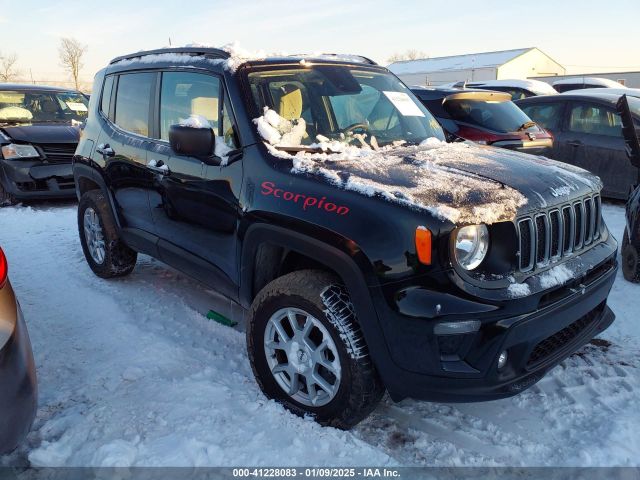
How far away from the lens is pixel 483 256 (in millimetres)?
2307

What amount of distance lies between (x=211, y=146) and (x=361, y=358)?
5.02 feet

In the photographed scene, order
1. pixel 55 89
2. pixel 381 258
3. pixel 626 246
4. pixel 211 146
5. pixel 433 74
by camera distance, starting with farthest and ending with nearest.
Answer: pixel 433 74 → pixel 55 89 → pixel 626 246 → pixel 211 146 → pixel 381 258

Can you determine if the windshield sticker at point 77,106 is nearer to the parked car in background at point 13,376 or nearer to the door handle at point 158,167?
the door handle at point 158,167

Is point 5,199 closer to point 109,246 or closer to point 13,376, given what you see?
point 109,246

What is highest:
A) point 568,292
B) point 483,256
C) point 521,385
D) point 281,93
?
point 281,93

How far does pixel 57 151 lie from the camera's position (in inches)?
301

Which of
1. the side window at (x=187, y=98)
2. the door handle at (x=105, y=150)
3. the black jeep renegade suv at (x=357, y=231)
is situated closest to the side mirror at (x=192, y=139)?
the black jeep renegade suv at (x=357, y=231)

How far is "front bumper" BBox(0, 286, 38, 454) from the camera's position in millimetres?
2045

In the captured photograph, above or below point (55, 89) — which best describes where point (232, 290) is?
below

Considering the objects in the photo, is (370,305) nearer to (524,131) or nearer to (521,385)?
(521,385)

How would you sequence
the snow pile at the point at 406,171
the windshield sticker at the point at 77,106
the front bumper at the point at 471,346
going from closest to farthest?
the front bumper at the point at 471,346, the snow pile at the point at 406,171, the windshield sticker at the point at 77,106

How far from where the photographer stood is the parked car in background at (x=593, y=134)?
7.09m

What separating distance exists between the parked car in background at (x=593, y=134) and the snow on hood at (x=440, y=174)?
4715 mm

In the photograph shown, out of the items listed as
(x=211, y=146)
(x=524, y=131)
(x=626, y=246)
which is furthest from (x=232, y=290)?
(x=524, y=131)
